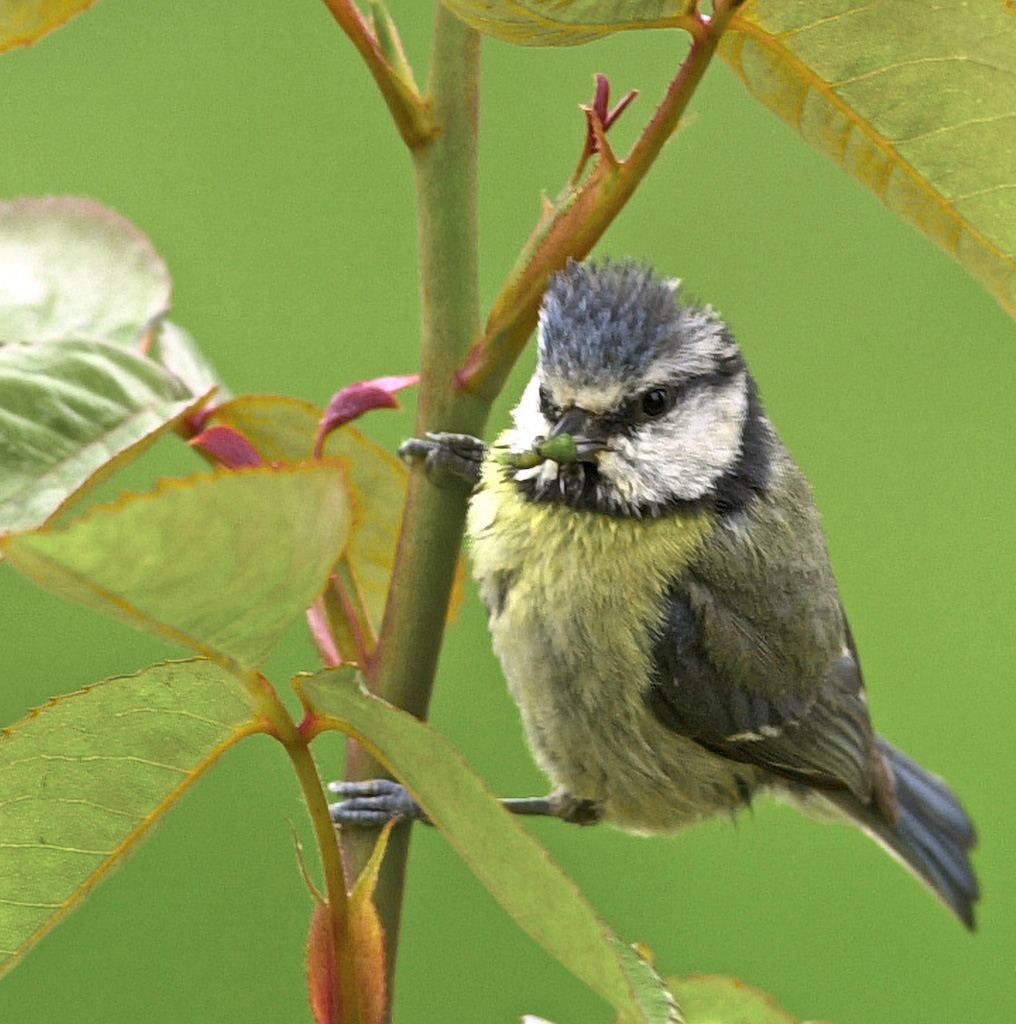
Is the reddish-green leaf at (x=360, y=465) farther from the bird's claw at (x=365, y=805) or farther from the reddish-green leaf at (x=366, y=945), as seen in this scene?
the reddish-green leaf at (x=366, y=945)

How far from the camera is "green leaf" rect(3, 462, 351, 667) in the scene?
430mm

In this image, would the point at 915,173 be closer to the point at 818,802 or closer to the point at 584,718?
the point at 584,718

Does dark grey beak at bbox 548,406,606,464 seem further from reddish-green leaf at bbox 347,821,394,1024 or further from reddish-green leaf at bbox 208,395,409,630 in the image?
reddish-green leaf at bbox 347,821,394,1024

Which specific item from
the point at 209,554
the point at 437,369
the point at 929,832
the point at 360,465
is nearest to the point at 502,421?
the point at 929,832

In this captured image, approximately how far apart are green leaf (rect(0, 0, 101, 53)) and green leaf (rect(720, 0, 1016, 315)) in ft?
0.93

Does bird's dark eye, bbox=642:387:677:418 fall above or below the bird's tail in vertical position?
above

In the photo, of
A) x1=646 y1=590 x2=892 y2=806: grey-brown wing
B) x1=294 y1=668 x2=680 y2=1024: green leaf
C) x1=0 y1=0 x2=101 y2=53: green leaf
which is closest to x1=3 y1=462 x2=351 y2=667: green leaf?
x1=294 y1=668 x2=680 y2=1024: green leaf

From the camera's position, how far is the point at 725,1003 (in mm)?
700

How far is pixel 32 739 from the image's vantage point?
56 centimetres

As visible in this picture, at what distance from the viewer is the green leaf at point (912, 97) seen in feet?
2.06

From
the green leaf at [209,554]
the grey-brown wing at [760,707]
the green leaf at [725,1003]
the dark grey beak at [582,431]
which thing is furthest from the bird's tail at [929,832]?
the green leaf at [209,554]

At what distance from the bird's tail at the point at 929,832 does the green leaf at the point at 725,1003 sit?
881mm

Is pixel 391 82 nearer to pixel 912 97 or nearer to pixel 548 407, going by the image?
pixel 912 97

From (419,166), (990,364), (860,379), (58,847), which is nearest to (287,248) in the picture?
(860,379)
